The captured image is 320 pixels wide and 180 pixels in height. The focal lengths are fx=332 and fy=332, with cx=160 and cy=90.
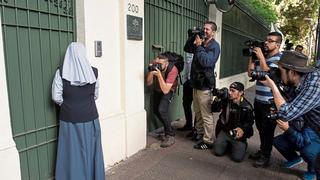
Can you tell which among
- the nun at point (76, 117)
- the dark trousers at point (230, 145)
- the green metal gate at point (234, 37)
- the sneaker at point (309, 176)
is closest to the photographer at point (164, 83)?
the dark trousers at point (230, 145)

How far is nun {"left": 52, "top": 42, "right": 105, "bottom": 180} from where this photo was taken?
10.9ft

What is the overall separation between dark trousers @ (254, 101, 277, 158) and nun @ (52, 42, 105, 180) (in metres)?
2.27

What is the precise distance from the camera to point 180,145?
546 cm

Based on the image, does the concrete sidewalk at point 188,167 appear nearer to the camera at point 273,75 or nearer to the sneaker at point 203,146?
the sneaker at point 203,146

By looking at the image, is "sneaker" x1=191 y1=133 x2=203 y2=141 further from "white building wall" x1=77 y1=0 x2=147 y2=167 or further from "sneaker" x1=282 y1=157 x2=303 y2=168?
"sneaker" x1=282 y1=157 x2=303 y2=168

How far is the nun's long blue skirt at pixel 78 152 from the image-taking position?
11.2 ft

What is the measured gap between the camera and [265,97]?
445 cm

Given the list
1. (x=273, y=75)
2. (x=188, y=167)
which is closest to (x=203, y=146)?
(x=188, y=167)

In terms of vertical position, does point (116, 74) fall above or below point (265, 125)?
above

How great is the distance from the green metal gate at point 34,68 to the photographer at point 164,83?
1693mm

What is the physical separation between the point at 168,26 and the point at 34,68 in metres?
3.52

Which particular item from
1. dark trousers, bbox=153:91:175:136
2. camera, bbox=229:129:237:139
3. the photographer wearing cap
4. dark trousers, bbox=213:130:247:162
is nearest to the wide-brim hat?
the photographer wearing cap

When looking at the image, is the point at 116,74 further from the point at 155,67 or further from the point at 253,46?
the point at 253,46

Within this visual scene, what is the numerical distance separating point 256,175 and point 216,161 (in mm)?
632
